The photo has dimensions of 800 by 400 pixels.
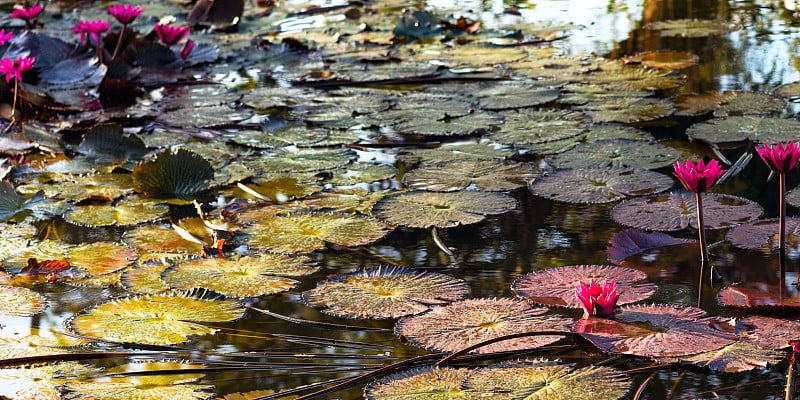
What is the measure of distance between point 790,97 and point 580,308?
1.89m

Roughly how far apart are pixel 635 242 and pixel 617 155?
707mm

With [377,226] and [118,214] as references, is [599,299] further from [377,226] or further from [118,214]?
[118,214]

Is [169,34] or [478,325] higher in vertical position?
[169,34]

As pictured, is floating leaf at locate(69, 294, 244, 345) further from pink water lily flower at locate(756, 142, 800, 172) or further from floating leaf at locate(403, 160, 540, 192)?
pink water lily flower at locate(756, 142, 800, 172)

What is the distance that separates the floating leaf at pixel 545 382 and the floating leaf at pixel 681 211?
716mm

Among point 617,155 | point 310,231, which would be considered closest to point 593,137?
point 617,155

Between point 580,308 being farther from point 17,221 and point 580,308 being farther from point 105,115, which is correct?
point 105,115

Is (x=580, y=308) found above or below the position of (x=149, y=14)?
below

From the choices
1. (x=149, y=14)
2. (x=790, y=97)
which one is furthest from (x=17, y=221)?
(x=149, y=14)

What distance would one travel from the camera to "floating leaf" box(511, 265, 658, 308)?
157 centimetres

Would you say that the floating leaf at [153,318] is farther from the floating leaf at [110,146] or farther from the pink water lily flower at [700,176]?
the floating leaf at [110,146]

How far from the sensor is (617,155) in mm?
2480

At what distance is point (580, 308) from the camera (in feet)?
5.10

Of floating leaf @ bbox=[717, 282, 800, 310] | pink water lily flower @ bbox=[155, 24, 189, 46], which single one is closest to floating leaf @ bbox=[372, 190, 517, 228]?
floating leaf @ bbox=[717, 282, 800, 310]
